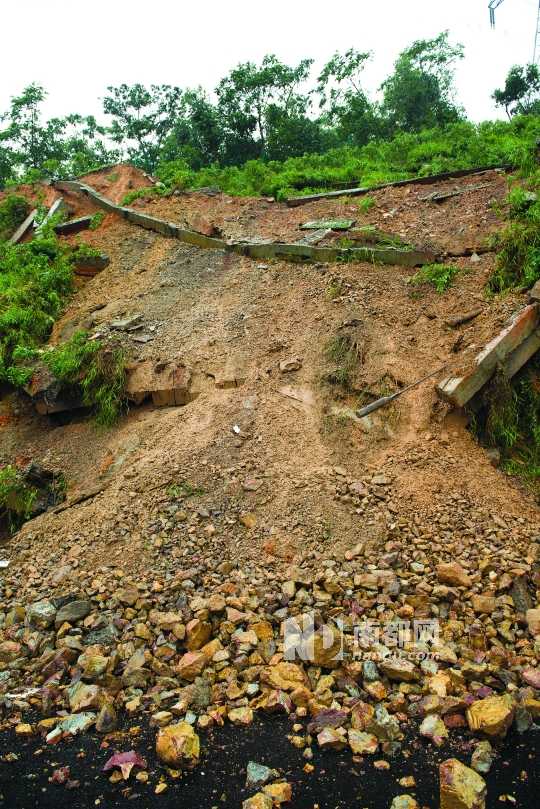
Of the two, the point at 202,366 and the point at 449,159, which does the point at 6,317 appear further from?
the point at 449,159

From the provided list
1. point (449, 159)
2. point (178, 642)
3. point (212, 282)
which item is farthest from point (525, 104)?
point (178, 642)

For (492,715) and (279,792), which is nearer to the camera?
(279,792)

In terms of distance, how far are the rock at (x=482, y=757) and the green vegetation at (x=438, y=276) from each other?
4.49 metres

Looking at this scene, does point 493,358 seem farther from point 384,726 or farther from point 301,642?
point 384,726

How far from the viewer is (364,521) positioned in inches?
167

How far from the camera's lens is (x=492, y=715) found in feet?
9.44

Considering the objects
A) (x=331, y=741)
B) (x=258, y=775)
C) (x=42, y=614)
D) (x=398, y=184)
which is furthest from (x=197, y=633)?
(x=398, y=184)

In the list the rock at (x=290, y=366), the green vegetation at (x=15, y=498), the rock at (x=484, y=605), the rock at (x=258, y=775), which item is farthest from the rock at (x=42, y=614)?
the rock at (x=290, y=366)

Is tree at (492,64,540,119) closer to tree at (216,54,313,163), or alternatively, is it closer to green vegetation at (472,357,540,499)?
tree at (216,54,313,163)

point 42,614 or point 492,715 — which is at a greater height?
point 42,614

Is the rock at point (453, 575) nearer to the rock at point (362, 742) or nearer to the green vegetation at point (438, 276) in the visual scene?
the rock at point (362, 742)

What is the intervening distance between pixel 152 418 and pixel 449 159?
7424mm

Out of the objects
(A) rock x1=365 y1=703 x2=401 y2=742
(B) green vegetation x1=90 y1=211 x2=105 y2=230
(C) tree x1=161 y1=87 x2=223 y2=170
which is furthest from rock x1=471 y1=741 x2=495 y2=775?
(C) tree x1=161 y1=87 x2=223 y2=170

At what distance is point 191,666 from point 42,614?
4.05 ft
